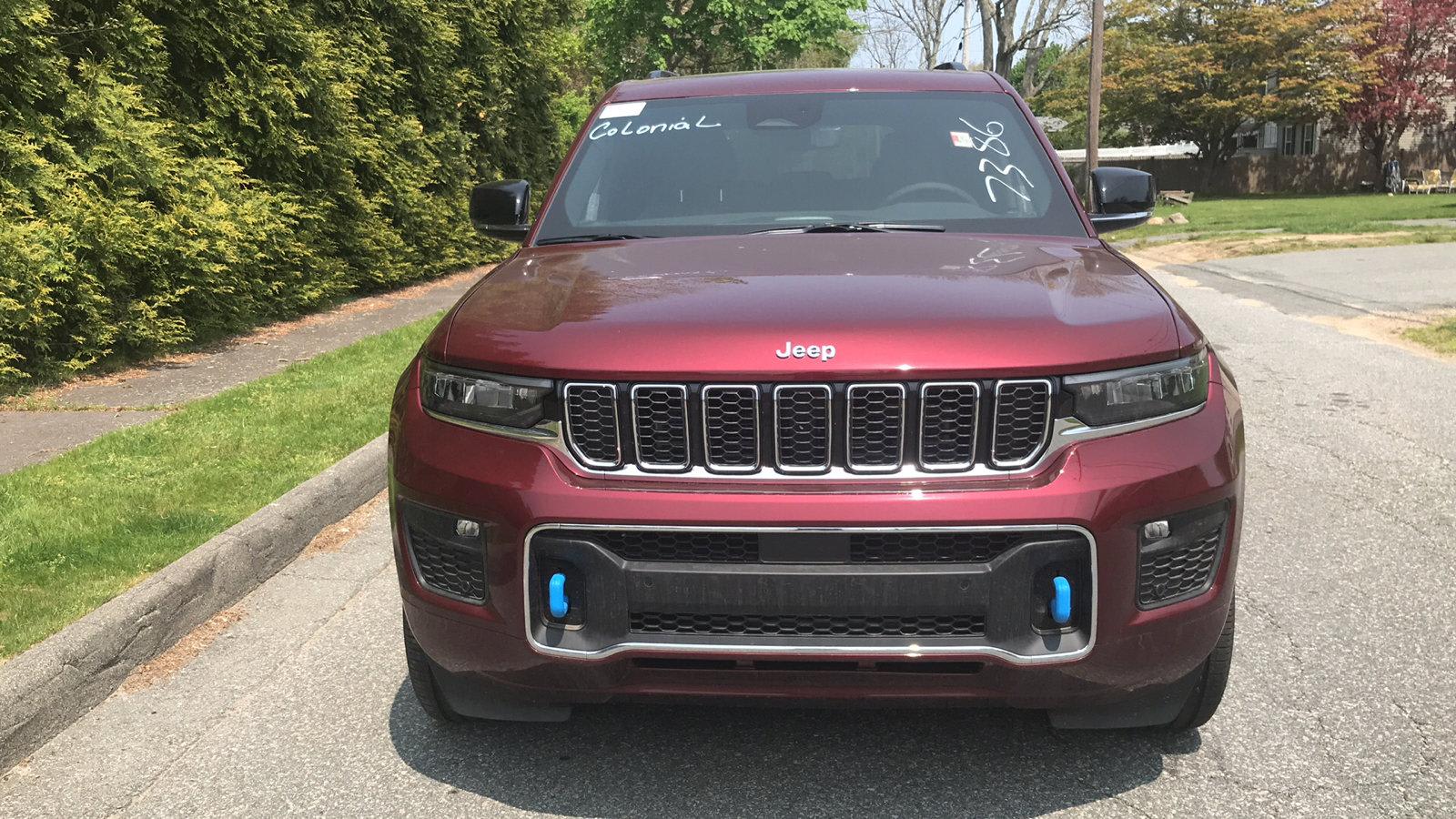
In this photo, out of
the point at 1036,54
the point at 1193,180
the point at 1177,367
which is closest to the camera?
the point at 1177,367

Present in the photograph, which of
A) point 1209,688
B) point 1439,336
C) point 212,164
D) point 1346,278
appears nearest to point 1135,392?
point 1209,688

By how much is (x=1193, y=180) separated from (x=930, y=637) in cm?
5652

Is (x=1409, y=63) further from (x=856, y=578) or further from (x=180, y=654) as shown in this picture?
(x=856, y=578)

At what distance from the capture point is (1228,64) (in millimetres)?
49812

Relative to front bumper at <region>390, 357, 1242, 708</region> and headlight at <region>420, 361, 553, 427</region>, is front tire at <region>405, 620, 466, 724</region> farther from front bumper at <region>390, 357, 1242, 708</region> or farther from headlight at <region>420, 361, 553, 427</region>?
headlight at <region>420, 361, 553, 427</region>

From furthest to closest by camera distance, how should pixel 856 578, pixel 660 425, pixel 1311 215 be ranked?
pixel 1311 215 → pixel 660 425 → pixel 856 578

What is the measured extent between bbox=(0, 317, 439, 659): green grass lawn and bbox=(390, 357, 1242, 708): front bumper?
186 centimetres

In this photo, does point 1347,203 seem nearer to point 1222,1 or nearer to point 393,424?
point 1222,1

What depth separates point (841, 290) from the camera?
9.85 feet

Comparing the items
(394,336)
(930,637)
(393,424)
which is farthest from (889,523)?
(394,336)

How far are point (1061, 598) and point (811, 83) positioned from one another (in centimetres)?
251

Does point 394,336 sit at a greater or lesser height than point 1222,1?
lesser

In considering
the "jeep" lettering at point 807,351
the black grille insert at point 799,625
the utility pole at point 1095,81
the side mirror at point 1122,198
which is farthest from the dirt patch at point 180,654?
the utility pole at point 1095,81

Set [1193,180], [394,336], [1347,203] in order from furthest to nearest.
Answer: [1193,180], [1347,203], [394,336]
